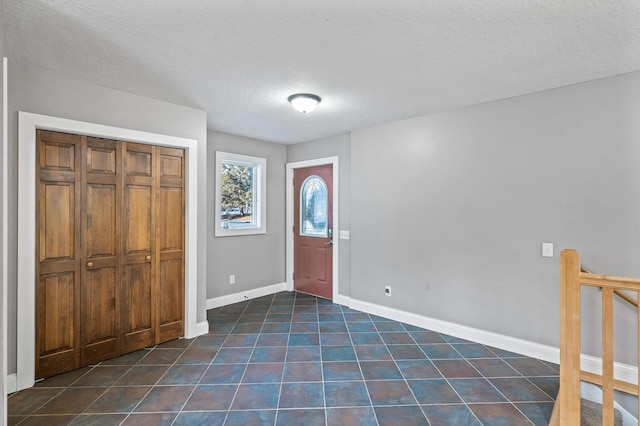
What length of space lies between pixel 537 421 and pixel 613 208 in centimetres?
178

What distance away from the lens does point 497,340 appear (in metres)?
3.13

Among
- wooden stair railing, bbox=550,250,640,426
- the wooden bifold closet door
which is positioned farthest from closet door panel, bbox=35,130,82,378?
wooden stair railing, bbox=550,250,640,426

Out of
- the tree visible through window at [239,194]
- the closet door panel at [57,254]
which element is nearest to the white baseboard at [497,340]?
the tree visible through window at [239,194]

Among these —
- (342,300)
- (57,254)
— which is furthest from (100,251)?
(342,300)

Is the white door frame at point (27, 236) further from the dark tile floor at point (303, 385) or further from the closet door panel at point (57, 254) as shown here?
the dark tile floor at point (303, 385)

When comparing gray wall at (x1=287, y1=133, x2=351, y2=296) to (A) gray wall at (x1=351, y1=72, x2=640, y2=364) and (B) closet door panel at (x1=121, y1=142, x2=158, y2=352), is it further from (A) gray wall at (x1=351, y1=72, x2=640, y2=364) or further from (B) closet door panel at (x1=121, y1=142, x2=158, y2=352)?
(B) closet door panel at (x1=121, y1=142, x2=158, y2=352)

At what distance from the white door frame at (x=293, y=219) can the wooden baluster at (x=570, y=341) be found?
3102 millimetres

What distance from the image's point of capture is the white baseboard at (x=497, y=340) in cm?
249

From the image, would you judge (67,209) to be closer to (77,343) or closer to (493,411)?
(77,343)

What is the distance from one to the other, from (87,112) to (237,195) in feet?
7.43

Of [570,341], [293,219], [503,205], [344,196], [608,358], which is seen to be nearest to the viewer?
[608,358]

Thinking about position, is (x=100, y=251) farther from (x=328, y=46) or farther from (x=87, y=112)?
(x=328, y=46)

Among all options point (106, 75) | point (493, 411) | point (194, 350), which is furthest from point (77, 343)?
point (493, 411)

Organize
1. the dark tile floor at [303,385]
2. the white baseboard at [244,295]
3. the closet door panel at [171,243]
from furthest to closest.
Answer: the white baseboard at [244,295] → the closet door panel at [171,243] → the dark tile floor at [303,385]
